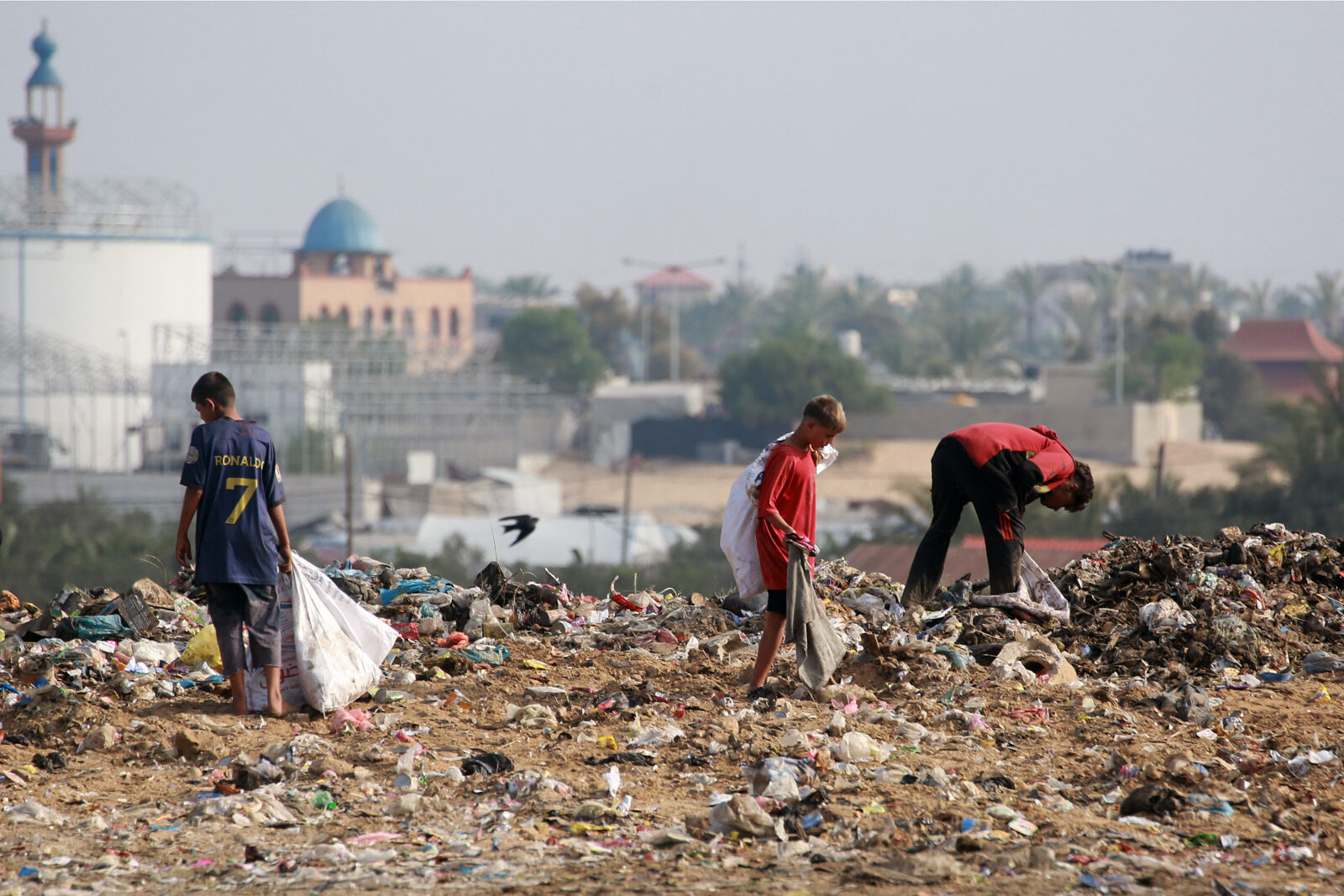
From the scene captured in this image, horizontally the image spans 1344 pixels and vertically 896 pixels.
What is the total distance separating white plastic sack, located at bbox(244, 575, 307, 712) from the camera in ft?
16.1

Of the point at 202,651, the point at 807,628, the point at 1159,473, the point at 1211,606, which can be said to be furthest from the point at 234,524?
the point at 1159,473

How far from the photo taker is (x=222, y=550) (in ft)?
15.3

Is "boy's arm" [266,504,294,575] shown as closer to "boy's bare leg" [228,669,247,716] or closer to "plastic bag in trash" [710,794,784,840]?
"boy's bare leg" [228,669,247,716]

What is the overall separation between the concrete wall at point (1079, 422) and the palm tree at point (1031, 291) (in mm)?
40955

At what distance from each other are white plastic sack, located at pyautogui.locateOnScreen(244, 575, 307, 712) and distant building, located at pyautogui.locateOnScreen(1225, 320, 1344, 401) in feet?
190

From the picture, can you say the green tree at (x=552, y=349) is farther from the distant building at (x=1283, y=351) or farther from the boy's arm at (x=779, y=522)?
the boy's arm at (x=779, y=522)

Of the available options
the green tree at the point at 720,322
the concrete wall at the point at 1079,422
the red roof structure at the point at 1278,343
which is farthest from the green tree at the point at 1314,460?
the green tree at the point at 720,322

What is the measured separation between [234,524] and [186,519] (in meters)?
0.22

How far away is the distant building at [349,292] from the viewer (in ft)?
213

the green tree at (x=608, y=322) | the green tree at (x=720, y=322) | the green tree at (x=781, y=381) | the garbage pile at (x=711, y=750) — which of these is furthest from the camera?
the green tree at (x=720, y=322)

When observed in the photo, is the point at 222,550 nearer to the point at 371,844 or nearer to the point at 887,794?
the point at 371,844

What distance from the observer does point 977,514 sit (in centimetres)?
574

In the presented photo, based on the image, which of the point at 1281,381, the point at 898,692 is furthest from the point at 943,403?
the point at 898,692

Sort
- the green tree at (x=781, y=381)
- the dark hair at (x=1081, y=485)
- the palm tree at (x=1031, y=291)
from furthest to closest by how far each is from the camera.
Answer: the palm tree at (x=1031, y=291), the green tree at (x=781, y=381), the dark hair at (x=1081, y=485)
